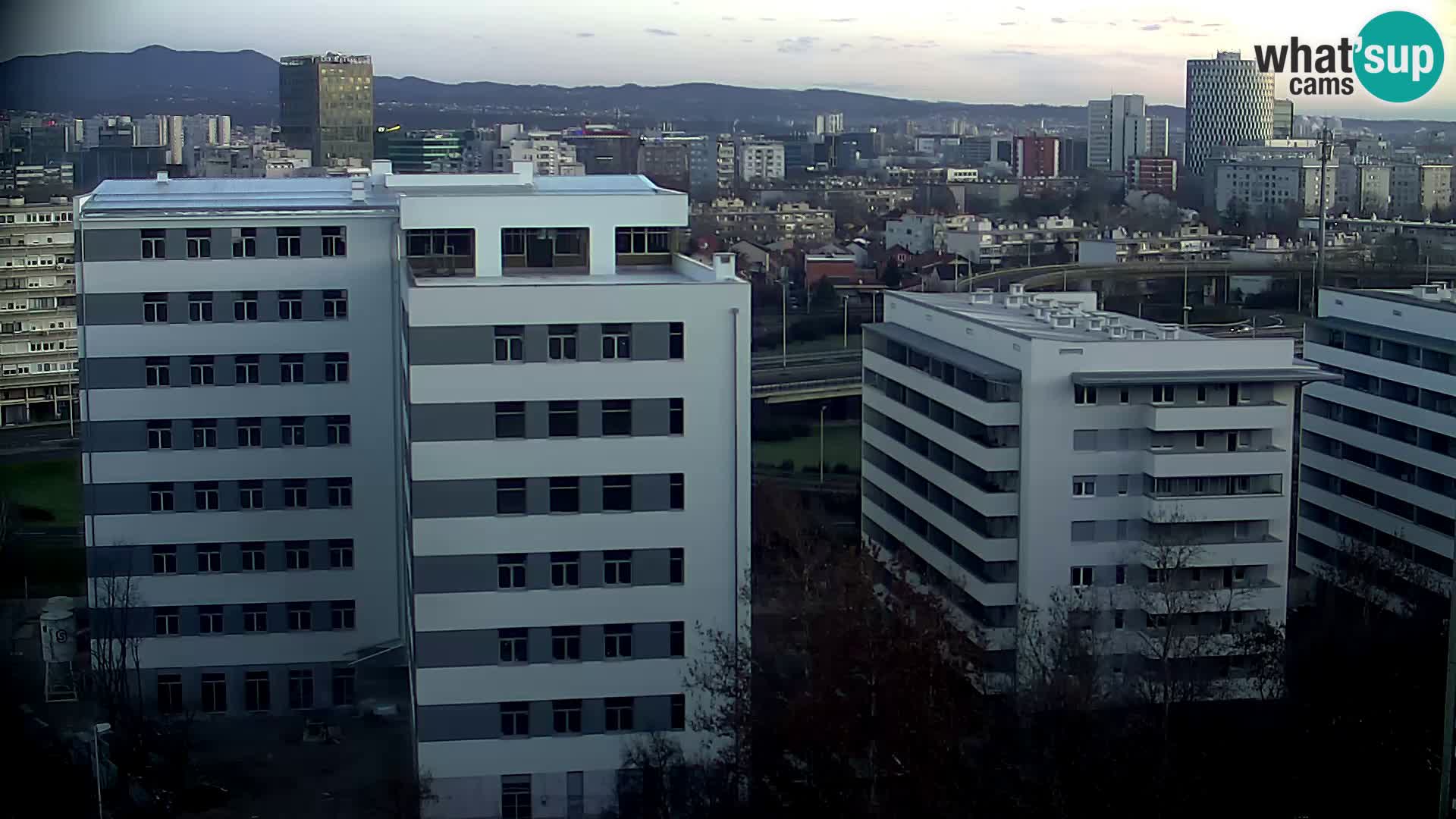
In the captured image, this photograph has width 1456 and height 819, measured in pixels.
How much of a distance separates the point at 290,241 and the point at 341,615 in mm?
1095

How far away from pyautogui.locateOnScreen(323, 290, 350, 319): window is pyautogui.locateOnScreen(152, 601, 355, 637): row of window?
833 millimetres

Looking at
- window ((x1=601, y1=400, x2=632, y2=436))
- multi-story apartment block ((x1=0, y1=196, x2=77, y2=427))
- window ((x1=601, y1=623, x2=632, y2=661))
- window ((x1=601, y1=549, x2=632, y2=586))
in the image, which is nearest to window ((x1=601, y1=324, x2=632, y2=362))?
window ((x1=601, y1=400, x2=632, y2=436))

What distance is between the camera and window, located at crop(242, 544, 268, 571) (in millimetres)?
5137

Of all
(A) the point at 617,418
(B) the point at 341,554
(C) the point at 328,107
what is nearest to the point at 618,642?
(A) the point at 617,418

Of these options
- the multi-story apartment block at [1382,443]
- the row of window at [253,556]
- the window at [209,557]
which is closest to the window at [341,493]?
the row of window at [253,556]

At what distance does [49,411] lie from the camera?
36.1 feet

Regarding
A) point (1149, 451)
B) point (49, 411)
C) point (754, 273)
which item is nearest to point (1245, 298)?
point (754, 273)

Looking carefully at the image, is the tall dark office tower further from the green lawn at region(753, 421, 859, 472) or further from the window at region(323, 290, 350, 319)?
the window at region(323, 290, 350, 319)

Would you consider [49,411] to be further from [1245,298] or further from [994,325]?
[1245,298]

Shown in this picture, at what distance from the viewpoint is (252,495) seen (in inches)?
202

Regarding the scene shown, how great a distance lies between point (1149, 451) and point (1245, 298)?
10809 mm

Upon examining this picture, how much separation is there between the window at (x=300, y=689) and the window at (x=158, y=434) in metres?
0.75

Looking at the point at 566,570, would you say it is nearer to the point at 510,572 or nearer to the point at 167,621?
the point at 510,572

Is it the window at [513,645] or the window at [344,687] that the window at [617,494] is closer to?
the window at [513,645]
